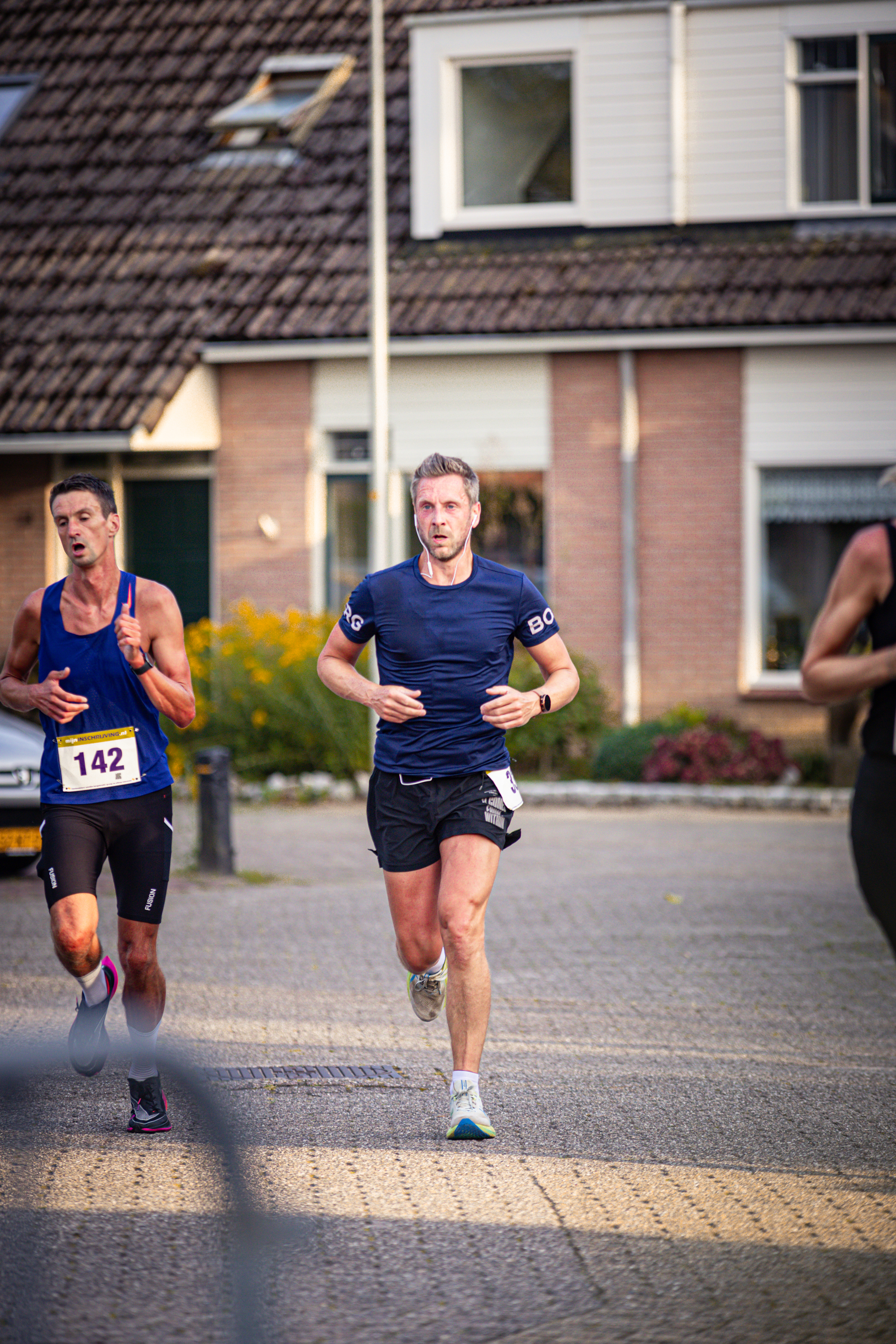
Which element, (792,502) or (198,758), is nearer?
(198,758)

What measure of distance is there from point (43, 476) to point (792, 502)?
8.05 metres

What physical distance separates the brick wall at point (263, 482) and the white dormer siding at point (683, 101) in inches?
119

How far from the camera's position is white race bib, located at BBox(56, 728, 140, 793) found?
542cm

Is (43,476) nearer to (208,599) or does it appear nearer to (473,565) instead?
(208,599)

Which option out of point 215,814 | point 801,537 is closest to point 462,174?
point 801,537

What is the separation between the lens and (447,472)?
548cm

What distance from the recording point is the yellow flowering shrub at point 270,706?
603 inches

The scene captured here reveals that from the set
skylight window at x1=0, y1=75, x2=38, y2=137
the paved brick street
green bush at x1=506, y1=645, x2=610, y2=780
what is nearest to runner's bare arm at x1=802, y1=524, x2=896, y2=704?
the paved brick street

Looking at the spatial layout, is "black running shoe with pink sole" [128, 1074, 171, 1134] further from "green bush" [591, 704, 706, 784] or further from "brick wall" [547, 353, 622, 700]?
"brick wall" [547, 353, 622, 700]

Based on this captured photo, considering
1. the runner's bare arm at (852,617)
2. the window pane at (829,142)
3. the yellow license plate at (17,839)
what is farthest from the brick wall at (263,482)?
the runner's bare arm at (852,617)

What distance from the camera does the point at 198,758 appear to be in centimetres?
1127

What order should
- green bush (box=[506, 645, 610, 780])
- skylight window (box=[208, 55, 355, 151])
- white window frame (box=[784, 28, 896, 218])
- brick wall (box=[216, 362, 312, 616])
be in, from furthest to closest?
skylight window (box=[208, 55, 355, 151]) < brick wall (box=[216, 362, 312, 616]) < white window frame (box=[784, 28, 896, 218]) < green bush (box=[506, 645, 610, 780])

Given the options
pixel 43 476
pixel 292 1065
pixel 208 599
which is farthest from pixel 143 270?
pixel 292 1065

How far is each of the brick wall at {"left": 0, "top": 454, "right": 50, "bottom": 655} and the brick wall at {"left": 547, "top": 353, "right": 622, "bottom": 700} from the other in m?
5.63
